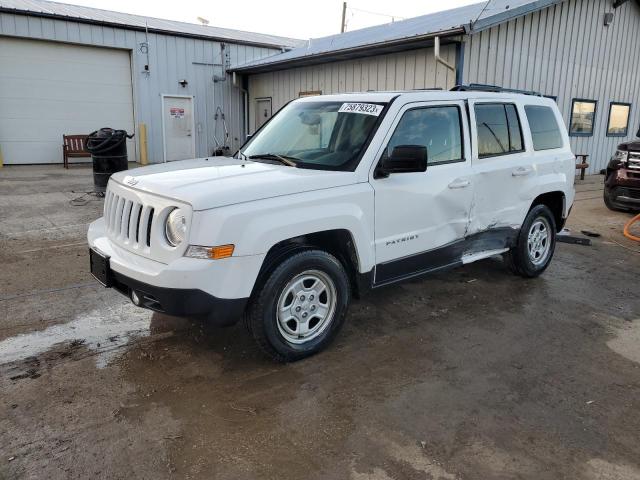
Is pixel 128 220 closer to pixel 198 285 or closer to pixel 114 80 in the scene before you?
pixel 198 285

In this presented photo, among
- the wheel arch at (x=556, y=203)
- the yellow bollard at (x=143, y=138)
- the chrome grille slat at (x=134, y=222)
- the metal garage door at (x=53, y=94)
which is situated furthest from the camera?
the yellow bollard at (x=143, y=138)

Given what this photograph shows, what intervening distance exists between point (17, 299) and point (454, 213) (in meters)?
4.15

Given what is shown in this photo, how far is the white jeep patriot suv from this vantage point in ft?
10.6

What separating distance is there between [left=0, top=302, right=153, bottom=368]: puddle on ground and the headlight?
116 cm

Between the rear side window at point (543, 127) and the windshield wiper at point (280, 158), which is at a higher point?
the rear side window at point (543, 127)

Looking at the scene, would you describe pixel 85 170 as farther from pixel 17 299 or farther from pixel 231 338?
pixel 231 338

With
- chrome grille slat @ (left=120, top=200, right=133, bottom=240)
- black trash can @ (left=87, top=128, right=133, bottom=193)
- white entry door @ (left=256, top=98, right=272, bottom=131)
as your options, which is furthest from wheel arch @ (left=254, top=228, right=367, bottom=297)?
white entry door @ (left=256, top=98, right=272, bottom=131)

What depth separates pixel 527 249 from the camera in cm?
565

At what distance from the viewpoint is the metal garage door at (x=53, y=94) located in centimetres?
1501

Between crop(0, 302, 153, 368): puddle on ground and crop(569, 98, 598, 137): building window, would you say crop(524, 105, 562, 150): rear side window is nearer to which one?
crop(0, 302, 153, 368): puddle on ground

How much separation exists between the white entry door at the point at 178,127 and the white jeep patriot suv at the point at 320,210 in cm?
1364

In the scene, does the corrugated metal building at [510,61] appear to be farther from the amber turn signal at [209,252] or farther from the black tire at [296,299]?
the amber turn signal at [209,252]

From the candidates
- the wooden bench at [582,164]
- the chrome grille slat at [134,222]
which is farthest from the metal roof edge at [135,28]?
the chrome grille slat at [134,222]

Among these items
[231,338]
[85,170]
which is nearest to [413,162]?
[231,338]
